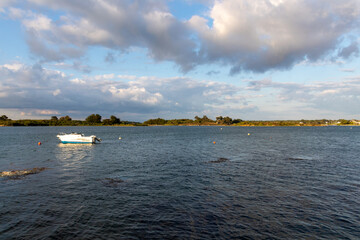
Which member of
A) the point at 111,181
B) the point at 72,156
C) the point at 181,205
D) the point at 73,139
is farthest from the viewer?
the point at 73,139

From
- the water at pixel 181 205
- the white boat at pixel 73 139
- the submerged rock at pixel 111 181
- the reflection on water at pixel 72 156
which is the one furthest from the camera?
the white boat at pixel 73 139

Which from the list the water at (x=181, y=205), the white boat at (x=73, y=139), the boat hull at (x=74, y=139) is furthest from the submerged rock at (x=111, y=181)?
the white boat at (x=73, y=139)

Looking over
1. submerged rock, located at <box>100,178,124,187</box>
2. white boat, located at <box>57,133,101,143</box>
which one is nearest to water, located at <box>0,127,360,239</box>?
submerged rock, located at <box>100,178,124,187</box>

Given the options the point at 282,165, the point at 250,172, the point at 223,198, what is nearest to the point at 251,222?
the point at 223,198

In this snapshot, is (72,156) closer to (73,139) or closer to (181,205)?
(73,139)

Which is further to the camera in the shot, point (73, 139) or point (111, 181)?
point (73, 139)

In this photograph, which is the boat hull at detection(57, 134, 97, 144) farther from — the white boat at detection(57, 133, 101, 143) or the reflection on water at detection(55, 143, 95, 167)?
the reflection on water at detection(55, 143, 95, 167)

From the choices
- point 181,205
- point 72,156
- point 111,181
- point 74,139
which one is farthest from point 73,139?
point 181,205

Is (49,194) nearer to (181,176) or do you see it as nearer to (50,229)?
(50,229)

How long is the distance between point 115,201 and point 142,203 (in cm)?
260

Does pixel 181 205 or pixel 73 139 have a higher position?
pixel 73 139

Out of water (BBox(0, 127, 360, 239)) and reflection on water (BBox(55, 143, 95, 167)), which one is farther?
reflection on water (BBox(55, 143, 95, 167))

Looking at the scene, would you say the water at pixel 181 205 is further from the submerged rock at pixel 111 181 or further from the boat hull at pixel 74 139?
the boat hull at pixel 74 139

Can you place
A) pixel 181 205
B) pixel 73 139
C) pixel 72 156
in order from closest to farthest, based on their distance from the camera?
pixel 181 205, pixel 72 156, pixel 73 139
